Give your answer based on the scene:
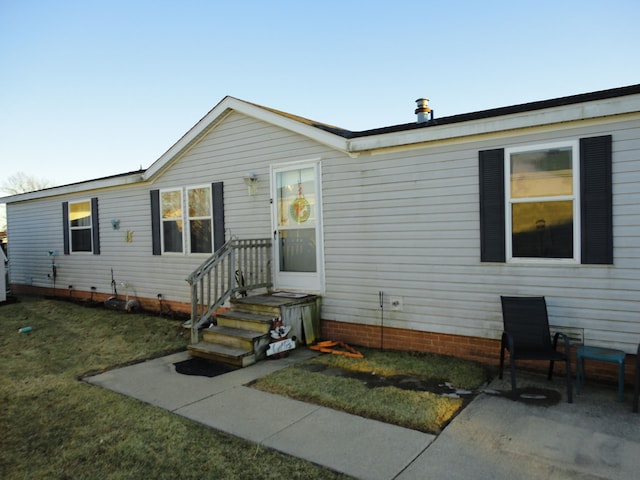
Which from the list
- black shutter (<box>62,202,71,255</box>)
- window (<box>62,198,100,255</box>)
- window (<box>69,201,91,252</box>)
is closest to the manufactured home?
window (<box>62,198,100,255</box>)

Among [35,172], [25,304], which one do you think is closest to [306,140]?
[25,304]

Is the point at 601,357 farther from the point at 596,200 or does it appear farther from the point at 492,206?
the point at 492,206

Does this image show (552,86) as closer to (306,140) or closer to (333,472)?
(306,140)

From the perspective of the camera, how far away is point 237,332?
5836mm

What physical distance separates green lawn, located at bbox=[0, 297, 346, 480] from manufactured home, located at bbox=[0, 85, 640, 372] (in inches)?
71.8

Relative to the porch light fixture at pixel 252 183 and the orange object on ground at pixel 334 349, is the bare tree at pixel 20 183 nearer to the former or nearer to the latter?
the porch light fixture at pixel 252 183

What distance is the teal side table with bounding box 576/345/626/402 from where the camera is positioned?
152 inches

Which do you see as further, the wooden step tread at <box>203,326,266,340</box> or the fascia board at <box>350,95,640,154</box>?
the wooden step tread at <box>203,326,266,340</box>

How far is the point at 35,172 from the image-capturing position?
33.7 meters

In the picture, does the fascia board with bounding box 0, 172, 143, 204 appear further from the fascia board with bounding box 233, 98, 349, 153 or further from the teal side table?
the teal side table

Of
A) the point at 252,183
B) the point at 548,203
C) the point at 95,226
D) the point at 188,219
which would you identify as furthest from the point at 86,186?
the point at 548,203

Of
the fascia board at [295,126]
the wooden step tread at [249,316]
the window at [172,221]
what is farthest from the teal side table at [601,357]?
the window at [172,221]

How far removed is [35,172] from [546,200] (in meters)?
39.1

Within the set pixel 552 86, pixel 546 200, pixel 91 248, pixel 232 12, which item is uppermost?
pixel 232 12
